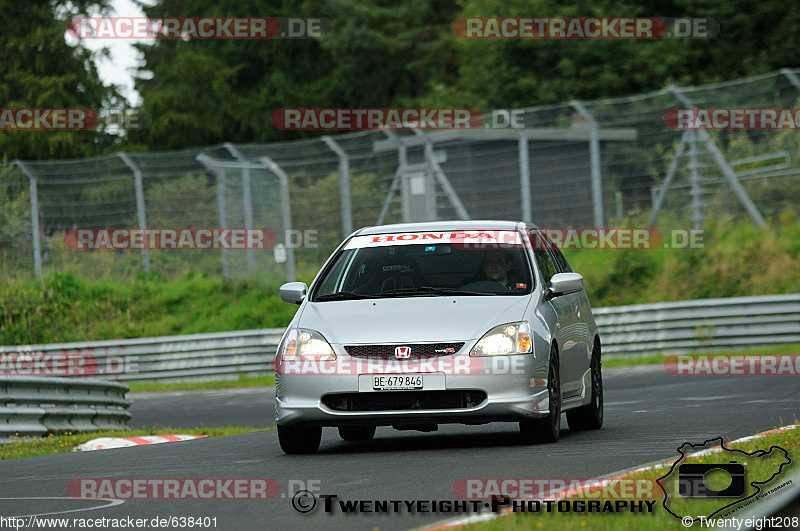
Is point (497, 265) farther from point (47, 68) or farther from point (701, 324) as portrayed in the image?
point (47, 68)

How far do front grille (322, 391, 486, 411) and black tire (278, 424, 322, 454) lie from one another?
591 mm

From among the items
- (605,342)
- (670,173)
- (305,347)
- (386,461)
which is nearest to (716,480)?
(386,461)

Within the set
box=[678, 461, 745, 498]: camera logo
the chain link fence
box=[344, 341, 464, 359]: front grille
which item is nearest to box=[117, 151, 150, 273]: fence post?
the chain link fence

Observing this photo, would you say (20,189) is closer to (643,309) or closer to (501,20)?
(643,309)

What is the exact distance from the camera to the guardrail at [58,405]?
14.8 m

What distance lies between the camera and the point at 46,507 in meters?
8.07

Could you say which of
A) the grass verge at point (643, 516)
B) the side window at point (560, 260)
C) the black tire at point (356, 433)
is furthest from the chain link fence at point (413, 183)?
the grass verge at point (643, 516)

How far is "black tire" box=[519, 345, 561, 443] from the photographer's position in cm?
1038

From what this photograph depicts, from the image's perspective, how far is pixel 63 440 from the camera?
14461mm

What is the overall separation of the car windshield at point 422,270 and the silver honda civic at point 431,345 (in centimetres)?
1

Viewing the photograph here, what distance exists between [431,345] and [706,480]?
3119mm

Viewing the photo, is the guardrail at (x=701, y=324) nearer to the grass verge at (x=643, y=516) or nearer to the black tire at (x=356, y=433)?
the black tire at (x=356, y=433)

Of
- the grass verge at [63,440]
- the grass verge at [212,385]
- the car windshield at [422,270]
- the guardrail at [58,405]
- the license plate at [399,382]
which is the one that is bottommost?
the grass verge at [212,385]

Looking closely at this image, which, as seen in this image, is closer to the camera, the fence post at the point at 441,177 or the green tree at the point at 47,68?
the fence post at the point at 441,177
